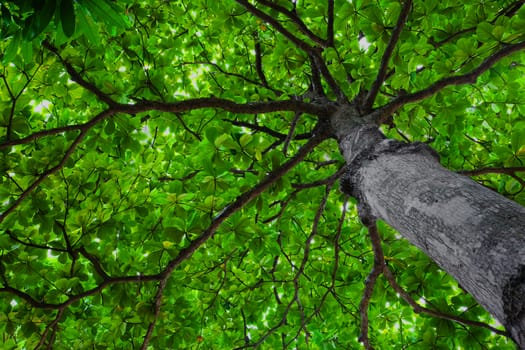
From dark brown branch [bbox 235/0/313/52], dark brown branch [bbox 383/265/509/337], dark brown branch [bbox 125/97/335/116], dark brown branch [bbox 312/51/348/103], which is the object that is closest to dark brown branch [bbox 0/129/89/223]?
dark brown branch [bbox 125/97/335/116]

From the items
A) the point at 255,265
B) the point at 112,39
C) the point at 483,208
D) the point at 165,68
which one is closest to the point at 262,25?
the point at 165,68

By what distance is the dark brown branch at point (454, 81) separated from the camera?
1561mm

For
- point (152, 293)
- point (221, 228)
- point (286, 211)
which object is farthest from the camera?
point (286, 211)

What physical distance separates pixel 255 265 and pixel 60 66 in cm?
205

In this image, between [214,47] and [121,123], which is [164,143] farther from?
[214,47]

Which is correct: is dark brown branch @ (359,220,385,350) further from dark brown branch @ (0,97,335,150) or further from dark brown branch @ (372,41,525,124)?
dark brown branch @ (0,97,335,150)

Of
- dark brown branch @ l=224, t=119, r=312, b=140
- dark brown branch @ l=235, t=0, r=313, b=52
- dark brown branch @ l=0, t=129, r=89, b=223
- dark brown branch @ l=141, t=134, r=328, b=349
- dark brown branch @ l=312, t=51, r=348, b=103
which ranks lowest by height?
dark brown branch @ l=141, t=134, r=328, b=349

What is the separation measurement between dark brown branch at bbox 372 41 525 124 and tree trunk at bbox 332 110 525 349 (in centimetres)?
35

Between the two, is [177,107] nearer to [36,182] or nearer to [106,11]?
[106,11]

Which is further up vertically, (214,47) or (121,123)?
(214,47)

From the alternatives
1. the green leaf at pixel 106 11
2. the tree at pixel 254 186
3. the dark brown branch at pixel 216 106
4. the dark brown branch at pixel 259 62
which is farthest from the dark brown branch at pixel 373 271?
the dark brown branch at pixel 259 62

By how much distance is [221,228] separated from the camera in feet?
6.13

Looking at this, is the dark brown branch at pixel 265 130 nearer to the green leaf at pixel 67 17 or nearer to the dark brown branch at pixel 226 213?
the dark brown branch at pixel 226 213

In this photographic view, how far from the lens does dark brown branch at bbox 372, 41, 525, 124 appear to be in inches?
61.4
